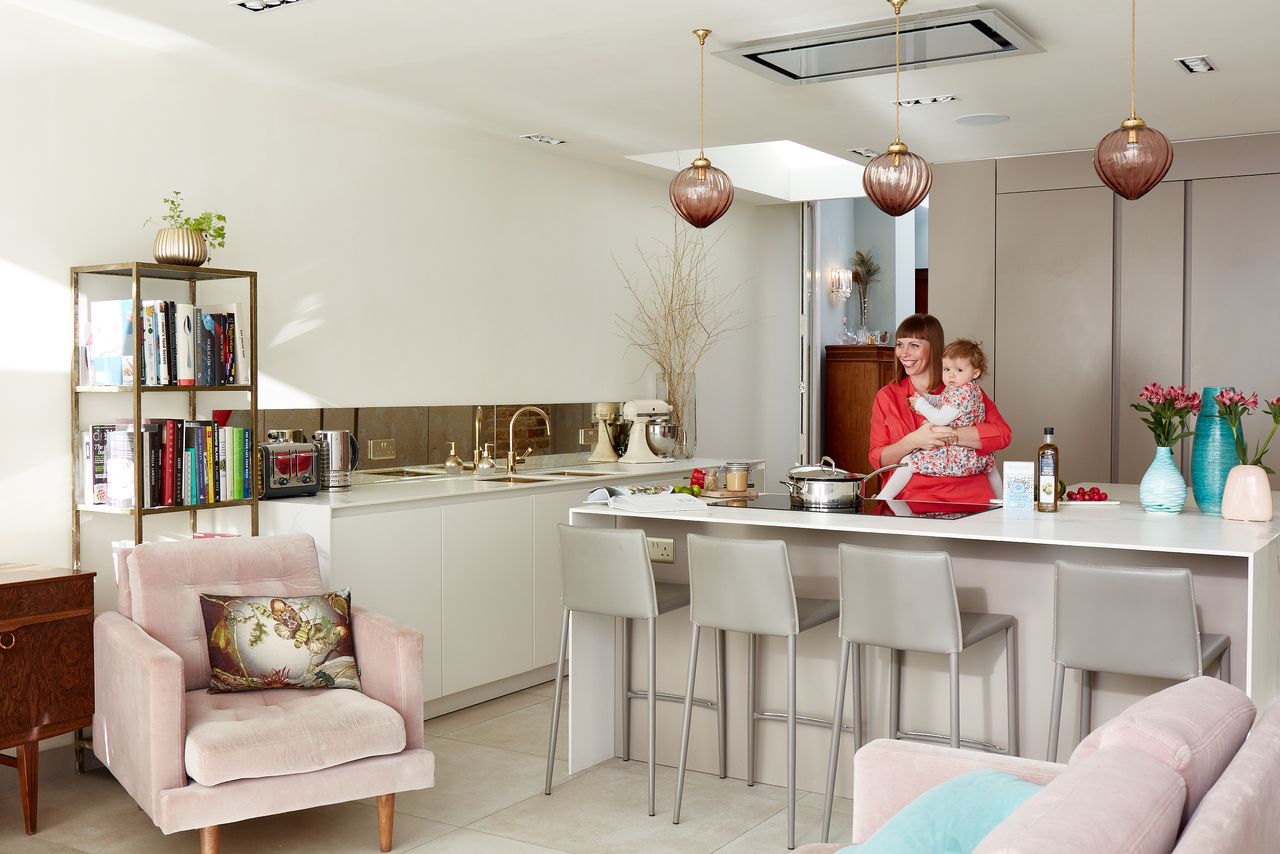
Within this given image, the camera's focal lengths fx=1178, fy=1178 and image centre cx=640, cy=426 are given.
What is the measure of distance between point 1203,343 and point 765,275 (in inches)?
111

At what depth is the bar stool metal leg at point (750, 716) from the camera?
12.5 feet

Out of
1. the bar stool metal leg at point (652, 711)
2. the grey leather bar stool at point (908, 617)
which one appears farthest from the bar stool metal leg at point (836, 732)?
the bar stool metal leg at point (652, 711)

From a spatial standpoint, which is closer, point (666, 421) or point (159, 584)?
point (159, 584)

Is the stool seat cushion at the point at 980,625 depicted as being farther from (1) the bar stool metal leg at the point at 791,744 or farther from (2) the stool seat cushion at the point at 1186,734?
(2) the stool seat cushion at the point at 1186,734

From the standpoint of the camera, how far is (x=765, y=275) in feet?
25.8

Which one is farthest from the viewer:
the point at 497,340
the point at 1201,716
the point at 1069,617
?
the point at 497,340

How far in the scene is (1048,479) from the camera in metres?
3.74

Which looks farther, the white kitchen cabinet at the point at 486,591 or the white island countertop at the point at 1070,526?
the white kitchen cabinet at the point at 486,591

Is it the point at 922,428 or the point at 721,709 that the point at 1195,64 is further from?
the point at 721,709

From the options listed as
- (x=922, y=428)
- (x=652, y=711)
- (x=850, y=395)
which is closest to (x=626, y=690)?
(x=652, y=711)

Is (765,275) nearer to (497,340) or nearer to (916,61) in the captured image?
(497,340)

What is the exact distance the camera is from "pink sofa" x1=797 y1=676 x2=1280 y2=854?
139 centimetres

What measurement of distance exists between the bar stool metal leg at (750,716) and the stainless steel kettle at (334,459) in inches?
72.0

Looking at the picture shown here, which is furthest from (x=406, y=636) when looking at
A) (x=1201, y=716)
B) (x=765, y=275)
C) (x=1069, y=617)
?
(x=765, y=275)
